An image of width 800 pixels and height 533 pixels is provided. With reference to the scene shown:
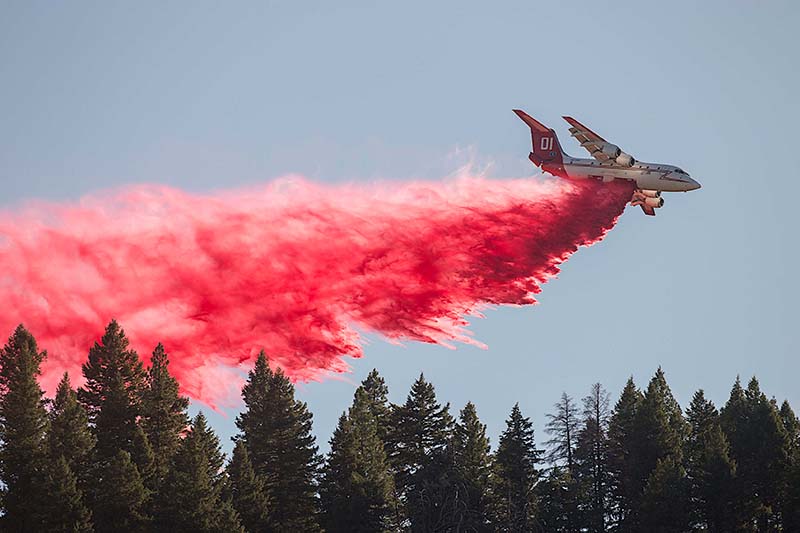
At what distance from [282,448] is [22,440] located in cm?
1694

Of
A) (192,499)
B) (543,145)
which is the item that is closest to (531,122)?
(543,145)

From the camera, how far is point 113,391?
102m

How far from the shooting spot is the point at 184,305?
119 meters

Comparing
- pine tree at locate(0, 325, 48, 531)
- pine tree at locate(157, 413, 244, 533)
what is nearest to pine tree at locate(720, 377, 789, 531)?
pine tree at locate(157, 413, 244, 533)

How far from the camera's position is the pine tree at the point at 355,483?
103 m

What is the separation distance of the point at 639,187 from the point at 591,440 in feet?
56.9

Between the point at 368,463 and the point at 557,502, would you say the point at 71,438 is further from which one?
the point at 557,502

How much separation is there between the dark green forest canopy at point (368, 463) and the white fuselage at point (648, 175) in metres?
13.8

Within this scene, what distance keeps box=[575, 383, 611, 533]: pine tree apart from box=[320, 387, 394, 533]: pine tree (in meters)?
13.5

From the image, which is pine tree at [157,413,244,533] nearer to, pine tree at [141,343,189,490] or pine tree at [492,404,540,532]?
pine tree at [141,343,189,490]

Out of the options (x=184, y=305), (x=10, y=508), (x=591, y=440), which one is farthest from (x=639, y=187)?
(x=10, y=508)

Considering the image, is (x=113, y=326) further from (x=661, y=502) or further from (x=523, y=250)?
(x=661, y=502)

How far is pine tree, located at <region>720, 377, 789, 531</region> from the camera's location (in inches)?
4294

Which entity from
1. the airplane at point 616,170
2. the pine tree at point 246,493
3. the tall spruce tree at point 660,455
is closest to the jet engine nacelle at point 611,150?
the airplane at point 616,170
